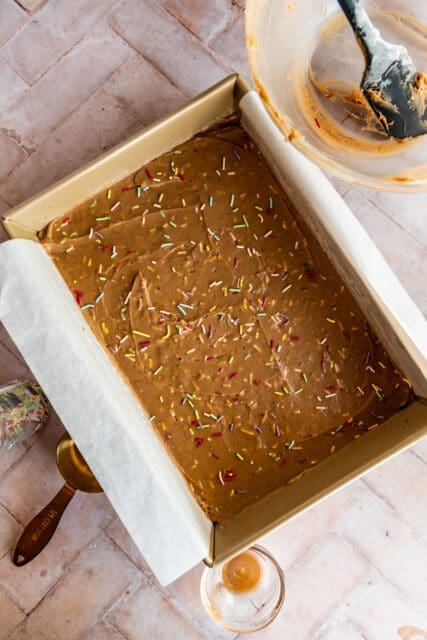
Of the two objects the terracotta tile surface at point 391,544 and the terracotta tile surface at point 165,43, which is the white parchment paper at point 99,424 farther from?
the terracotta tile surface at point 165,43

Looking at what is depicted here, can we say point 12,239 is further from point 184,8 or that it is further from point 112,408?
point 184,8

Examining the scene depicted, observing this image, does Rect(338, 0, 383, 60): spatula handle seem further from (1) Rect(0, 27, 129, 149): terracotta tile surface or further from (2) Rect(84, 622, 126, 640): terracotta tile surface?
(2) Rect(84, 622, 126, 640): terracotta tile surface

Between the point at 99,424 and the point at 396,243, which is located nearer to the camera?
the point at 99,424

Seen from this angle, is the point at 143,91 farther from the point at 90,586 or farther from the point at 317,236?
the point at 90,586

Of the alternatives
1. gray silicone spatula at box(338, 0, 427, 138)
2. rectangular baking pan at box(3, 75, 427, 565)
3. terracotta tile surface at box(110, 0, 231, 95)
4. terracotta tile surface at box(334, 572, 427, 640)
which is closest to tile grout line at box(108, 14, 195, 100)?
terracotta tile surface at box(110, 0, 231, 95)

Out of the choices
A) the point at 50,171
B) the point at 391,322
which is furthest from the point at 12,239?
the point at 391,322

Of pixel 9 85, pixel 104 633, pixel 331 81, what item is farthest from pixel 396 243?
pixel 104 633

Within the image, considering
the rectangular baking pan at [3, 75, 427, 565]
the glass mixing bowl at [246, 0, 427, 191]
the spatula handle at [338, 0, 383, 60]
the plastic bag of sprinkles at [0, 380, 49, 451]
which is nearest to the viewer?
the spatula handle at [338, 0, 383, 60]
